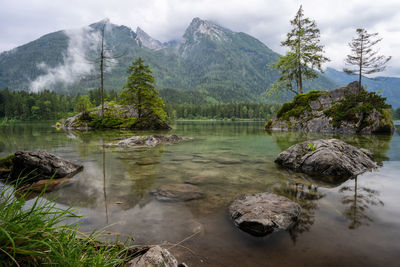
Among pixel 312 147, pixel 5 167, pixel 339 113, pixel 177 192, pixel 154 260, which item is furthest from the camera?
pixel 339 113

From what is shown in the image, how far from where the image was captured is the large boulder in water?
6707mm

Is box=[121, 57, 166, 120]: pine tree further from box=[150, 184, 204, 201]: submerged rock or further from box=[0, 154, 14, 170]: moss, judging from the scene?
box=[150, 184, 204, 201]: submerged rock

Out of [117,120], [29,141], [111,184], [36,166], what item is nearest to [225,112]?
[117,120]

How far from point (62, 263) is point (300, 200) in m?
4.96

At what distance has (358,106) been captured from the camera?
2545 cm

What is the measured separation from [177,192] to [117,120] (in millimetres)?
30732

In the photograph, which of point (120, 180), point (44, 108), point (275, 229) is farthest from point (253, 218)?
point (44, 108)

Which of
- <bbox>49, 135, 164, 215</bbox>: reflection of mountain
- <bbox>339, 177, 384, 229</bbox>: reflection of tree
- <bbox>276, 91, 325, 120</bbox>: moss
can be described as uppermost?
<bbox>276, 91, 325, 120</bbox>: moss

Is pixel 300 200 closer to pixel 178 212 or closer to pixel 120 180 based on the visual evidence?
pixel 178 212

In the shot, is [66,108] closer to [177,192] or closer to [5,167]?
[5,167]

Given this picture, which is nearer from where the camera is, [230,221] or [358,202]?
[230,221]

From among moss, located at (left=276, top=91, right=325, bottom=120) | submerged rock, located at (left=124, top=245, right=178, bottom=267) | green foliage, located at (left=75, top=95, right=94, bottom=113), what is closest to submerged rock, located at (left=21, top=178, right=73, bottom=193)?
submerged rock, located at (left=124, top=245, right=178, bottom=267)

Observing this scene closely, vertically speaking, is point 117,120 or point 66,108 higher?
point 66,108

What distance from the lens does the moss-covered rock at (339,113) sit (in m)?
25.2
